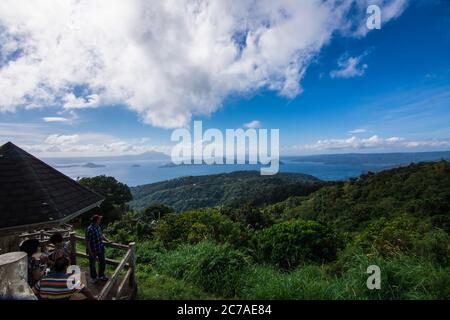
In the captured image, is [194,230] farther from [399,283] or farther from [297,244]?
[399,283]

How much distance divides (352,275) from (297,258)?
6115mm

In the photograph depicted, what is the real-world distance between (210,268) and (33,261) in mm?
3380

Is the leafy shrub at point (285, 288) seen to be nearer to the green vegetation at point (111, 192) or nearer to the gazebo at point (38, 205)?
the gazebo at point (38, 205)

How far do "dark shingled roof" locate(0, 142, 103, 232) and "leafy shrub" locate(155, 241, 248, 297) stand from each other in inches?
107

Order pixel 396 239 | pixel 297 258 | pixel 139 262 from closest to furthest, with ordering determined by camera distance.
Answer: pixel 396 239 → pixel 139 262 → pixel 297 258

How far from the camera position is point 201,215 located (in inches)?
529

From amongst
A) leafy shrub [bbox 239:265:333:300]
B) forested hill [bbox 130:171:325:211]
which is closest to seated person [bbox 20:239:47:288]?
leafy shrub [bbox 239:265:333:300]

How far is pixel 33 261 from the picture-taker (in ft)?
13.3

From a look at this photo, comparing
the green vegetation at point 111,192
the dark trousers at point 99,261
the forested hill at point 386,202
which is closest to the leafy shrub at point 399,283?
the dark trousers at point 99,261

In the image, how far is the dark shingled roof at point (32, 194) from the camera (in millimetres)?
4703
